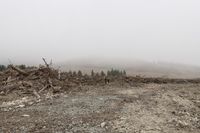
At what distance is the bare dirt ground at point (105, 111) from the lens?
1029cm

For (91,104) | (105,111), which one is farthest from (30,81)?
(105,111)

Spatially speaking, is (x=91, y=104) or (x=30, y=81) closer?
(x=91, y=104)

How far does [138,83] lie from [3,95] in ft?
22.5

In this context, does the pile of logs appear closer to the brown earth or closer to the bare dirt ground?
the brown earth

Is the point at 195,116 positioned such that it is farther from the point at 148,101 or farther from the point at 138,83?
the point at 138,83

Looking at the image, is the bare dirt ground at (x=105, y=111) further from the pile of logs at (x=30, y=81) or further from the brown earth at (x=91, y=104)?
the pile of logs at (x=30, y=81)

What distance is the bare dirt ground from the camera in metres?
10.3

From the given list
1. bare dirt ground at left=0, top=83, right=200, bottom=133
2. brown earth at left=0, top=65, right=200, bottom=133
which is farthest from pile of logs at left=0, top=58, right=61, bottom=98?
bare dirt ground at left=0, top=83, right=200, bottom=133

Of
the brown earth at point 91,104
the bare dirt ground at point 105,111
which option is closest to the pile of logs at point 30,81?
the brown earth at point 91,104

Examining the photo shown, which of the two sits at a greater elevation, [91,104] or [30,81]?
[30,81]

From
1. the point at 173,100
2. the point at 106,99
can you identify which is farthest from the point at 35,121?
the point at 173,100

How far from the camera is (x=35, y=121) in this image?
10992mm

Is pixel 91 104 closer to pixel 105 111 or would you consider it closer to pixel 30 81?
pixel 105 111

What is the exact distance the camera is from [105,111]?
11.9 m
